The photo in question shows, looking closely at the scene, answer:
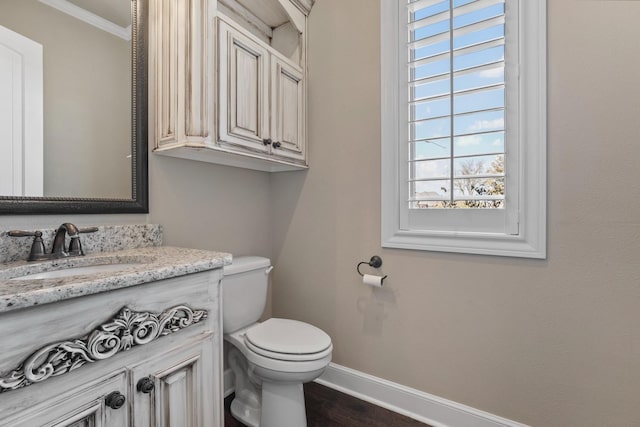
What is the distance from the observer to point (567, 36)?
1190 millimetres

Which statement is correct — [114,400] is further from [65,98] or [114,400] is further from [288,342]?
[65,98]

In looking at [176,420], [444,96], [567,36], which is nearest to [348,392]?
[176,420]

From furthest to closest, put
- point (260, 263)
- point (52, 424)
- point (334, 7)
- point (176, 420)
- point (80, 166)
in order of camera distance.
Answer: point (334, 7), point (260, 263), point (80, 166), point (176, 420), point (52, 424)

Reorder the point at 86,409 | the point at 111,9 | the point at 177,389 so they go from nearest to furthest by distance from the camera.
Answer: the point at 86,409, the point at 177,389, the point at 111,9

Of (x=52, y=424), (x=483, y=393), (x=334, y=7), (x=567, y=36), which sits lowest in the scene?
(x=483, y=393)

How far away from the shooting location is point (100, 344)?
28.3 inches

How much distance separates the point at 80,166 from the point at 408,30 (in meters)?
1.67

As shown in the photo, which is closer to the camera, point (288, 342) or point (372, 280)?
point (288, 342)

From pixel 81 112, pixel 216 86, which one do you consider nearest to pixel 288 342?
pixel 216 86

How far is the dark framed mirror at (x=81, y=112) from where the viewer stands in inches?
39.9

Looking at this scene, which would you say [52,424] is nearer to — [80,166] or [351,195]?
[80,166]

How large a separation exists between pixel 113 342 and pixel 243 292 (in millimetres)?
801

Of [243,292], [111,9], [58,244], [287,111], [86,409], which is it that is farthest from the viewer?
[287,111]

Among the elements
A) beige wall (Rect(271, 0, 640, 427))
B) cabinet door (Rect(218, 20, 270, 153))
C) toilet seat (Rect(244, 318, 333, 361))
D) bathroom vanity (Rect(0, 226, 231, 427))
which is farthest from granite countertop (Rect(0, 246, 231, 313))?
beige wall (Rect(271, 0, 640, 427))
